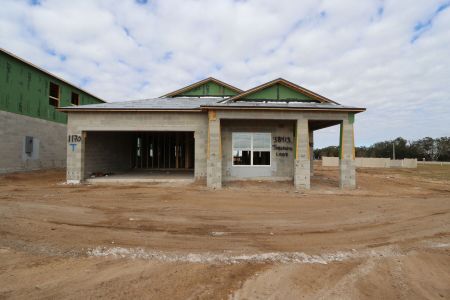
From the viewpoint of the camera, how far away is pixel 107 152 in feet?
59.0

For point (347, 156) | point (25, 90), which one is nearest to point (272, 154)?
point (347, 156)

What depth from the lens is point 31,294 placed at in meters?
3.32

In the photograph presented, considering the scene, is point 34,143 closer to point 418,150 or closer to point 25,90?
point 25,90

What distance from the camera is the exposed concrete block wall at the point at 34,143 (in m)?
17.2

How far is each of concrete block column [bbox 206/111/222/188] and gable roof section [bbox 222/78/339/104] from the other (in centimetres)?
266

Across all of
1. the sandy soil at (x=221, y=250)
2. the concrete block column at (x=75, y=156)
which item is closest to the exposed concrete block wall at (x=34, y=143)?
the concrete block column at (x=75, y=156)

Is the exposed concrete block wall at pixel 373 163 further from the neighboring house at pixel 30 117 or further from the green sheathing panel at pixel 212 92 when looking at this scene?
the neighboring house at pixel 30 117

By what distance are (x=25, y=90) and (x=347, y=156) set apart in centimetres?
2237

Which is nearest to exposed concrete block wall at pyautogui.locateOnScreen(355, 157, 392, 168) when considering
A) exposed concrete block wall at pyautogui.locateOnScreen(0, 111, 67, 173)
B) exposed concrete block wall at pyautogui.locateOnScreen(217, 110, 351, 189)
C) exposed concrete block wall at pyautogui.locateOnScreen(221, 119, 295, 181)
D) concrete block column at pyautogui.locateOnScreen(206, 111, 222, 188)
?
exposed concrete block wall at pyautogui.locateOnScreen(221, 119, 295, 181)

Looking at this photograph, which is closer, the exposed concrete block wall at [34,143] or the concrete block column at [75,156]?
the concrete block column at [75,156]

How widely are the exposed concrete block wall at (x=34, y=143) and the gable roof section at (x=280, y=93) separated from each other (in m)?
15.5

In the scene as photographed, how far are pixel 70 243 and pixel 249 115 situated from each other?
1015cm

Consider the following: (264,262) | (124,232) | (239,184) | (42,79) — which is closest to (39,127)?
(42,79)

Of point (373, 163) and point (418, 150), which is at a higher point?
point (418, 150)
